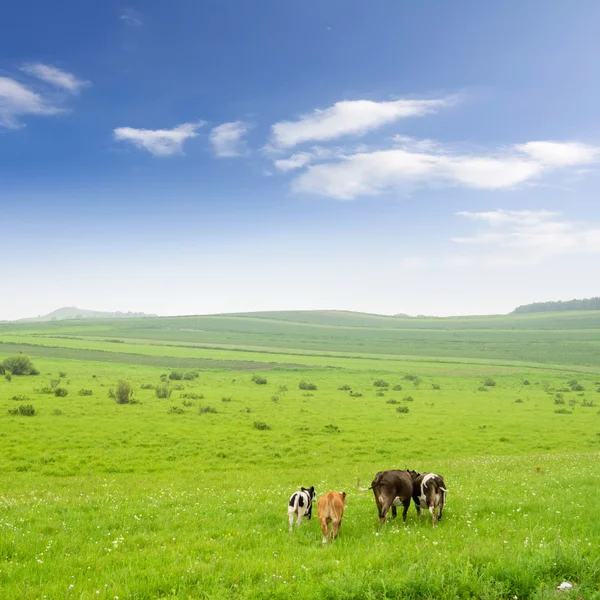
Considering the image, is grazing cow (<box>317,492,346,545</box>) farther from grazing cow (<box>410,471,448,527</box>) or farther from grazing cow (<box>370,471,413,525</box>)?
grazing cow (<box>410,471,448,527</box>)

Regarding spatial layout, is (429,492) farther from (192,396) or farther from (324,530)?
(192,396)

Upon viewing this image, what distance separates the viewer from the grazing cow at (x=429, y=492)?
37.8ft

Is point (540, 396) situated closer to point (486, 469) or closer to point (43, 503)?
point (486, 469)

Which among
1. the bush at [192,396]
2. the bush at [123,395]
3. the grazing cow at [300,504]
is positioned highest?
the grazing cow at [300,504]

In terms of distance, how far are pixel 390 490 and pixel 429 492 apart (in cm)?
104

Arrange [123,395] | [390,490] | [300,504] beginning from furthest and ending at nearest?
[123,395]
[300,504]
[390,490]

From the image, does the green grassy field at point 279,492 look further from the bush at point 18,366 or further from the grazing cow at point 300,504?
the bush at point 18,366

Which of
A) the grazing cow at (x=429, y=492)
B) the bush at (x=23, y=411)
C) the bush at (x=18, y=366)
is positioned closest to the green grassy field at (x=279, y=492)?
the grazing cow at (x=429, y=492)

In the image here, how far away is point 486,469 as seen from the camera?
24.8 metres

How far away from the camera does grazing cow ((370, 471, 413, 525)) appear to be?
11305mm

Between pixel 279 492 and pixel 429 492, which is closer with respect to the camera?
pixel 429 492

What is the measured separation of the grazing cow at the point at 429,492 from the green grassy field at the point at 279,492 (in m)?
0.46

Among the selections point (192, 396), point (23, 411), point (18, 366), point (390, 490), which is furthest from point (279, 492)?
point (18, 366)

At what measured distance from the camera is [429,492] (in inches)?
456
